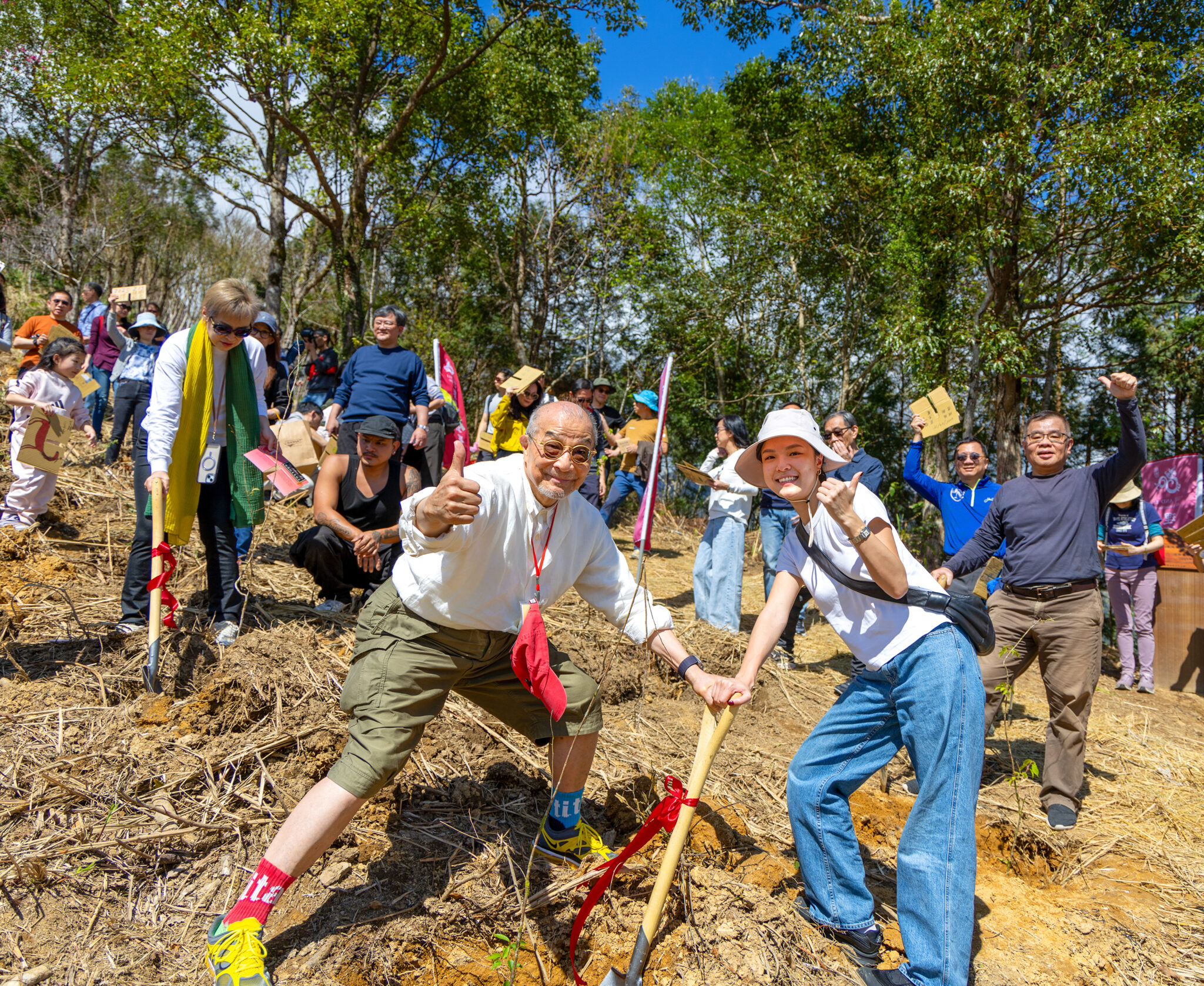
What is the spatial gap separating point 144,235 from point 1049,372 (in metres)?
28.8

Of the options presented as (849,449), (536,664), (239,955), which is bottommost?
(239,955)

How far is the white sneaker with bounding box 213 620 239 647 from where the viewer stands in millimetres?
4059

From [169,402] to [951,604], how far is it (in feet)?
12.6

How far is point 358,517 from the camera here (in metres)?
4.63

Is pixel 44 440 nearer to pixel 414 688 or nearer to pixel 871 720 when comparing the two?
pixel 414 688

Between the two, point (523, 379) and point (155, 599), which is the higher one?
point (523, 379)

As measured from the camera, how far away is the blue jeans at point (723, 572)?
6301 millimetres

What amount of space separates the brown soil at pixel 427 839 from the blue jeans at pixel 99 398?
5.27 m

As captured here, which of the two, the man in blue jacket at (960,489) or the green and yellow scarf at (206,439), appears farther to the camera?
the man in blue jacket at (960,489)

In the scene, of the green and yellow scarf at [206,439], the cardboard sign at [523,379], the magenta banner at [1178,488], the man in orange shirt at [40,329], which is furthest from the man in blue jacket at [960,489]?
the man in orange shirt at [40,329]

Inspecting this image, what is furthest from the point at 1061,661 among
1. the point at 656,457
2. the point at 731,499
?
the point at 731,499

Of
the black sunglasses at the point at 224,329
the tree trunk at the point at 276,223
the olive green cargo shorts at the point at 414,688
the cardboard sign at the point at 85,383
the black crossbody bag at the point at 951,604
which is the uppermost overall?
the tree trunk at the point at 276,223

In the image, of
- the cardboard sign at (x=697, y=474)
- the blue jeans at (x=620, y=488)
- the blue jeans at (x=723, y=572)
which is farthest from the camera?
the blue jeans at (x=620, y=488)

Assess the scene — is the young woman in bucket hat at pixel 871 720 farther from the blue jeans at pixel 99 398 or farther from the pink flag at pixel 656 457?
the blue jeans at pixel 99 398
